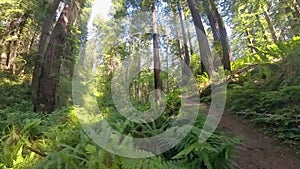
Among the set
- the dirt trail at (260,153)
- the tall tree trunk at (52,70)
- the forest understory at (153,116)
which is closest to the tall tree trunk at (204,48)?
the forest understory at (153,116)

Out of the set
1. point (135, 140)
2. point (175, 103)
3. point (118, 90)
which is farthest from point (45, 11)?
point (135, 140)

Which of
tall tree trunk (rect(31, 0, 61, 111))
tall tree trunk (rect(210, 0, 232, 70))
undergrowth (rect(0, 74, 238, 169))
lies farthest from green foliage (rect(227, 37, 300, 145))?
tall tree trunk (rect(31, 0, 61, 111))

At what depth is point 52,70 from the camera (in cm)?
815

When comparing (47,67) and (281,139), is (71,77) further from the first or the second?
(281,139)

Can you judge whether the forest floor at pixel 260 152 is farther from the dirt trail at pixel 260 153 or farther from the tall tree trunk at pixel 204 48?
the tall tree trunk at pixel 204 48

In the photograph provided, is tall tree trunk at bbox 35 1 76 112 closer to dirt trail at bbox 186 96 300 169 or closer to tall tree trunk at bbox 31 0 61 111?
tall tree trunk at bbox 31 0 61 111

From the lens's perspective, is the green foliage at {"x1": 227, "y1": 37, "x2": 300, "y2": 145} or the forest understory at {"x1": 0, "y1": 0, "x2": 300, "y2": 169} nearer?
the forest understory at {"x1": 0, "y1": 0, "x2": 300, "y2": 169}

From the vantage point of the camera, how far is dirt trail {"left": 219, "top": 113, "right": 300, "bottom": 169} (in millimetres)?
4246

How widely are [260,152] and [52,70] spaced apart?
6022 mm

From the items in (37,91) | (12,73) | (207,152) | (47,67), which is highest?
(12,73)

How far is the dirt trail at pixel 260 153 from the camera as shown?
4.25 m

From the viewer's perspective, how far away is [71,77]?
34.1ft

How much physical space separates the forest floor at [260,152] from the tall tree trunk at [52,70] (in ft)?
16.0

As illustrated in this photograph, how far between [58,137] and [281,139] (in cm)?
381
